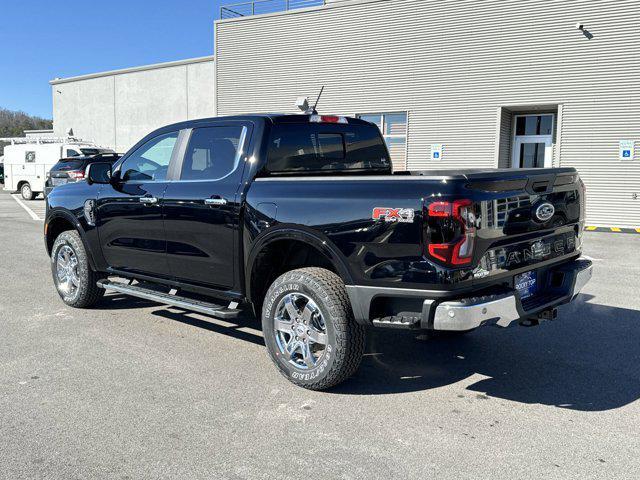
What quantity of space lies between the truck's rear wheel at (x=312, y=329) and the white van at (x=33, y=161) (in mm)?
20975

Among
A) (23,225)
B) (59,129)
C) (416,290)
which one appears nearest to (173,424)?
(416,290)

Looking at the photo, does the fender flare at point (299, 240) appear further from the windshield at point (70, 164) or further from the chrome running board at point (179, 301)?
the windshield at point (70, 164)

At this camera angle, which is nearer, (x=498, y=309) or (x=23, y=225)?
(x=498, y=309)

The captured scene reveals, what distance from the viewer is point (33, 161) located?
2409 centimetres

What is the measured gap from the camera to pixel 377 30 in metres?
19.0

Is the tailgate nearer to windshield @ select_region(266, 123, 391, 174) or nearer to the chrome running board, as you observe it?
windshield @ select_region(266, 123, 391, 174)

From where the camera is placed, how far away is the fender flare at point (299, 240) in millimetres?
3849

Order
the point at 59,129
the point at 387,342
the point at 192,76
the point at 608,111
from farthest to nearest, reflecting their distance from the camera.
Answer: the point at 59,129 → the point at 192,76 → the point at 608,111 → the point at 387,342

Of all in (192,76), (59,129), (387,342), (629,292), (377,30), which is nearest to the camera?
(387,342)

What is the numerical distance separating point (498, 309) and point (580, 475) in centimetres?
101

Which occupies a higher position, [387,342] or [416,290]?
[416,290]

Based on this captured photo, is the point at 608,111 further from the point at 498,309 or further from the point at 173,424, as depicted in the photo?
the point at 173,424

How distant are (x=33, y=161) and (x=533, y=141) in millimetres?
19756

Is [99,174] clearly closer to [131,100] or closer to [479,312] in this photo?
[479,312]
